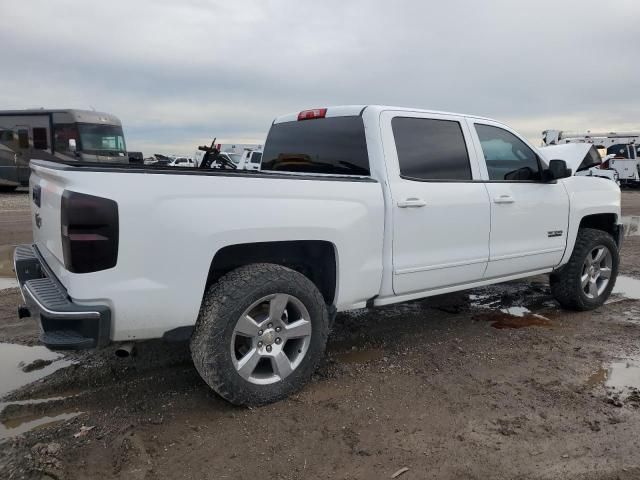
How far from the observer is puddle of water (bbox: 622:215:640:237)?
1145cm

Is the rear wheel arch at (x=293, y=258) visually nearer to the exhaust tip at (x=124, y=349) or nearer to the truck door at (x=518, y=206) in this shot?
the exhaust tip at (x=124, y=349)

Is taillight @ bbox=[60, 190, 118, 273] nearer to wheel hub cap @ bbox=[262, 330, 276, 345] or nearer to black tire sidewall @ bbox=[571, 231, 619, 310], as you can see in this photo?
wheel hub cap @ bbox=[262, 330, 276, 345]

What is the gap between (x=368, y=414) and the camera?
319cm

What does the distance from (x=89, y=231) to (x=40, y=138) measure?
63.6 ft

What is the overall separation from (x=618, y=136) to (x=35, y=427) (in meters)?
34.8

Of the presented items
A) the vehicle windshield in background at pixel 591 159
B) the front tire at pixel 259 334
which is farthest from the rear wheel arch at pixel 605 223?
the front tire at pixel 259 334

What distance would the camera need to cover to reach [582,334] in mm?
4691

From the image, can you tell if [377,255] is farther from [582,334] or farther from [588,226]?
[588,226]

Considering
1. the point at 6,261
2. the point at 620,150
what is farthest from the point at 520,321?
the point at 620,150

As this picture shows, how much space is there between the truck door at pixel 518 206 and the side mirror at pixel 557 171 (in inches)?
3.9

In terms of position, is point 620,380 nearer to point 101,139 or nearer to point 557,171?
point 557,171

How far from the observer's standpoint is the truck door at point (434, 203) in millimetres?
3773

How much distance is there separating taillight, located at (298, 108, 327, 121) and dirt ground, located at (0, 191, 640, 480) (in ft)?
6.15

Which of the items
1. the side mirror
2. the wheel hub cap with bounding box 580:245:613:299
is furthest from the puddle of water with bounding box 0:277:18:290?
the wheel hub cap with bounding box 580:245:613:299
